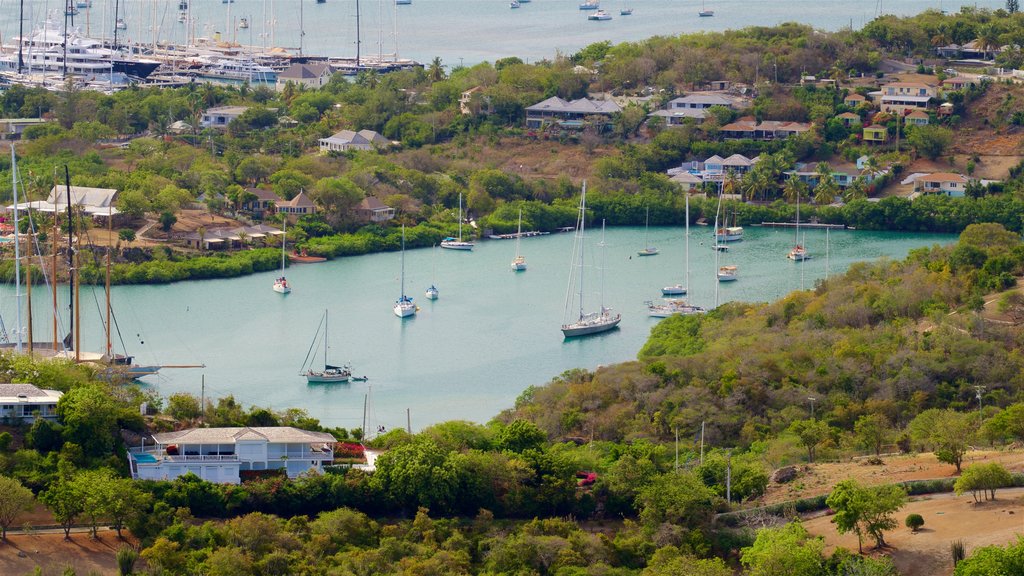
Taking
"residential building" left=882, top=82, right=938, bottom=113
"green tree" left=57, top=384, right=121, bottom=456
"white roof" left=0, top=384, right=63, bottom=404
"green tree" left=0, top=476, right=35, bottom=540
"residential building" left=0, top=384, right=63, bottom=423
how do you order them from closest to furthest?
"green tree" left=0, top=476, right=35, bottom=540 → "green tree" left=57, top=384, right=121, bottom=456 → "residential building" left=0, top=384, right=63, bottom=423 → "white roof" left=0, top=384, right=63, bottom=404 → "residential building" left=882, top=82, right=938, bottom=113

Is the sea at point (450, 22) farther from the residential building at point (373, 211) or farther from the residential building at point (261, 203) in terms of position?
the residential building at point (261, 203)

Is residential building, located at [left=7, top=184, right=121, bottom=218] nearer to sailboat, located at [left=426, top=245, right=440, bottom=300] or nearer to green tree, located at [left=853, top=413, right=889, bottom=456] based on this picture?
sailboat, located at [left=426, top=245, right=440, bottom=300]

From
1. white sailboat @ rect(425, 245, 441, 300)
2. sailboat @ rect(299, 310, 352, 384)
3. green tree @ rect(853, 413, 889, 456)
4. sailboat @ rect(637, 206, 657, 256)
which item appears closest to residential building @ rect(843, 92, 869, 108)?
sailboat @ rect(637, 206, 657, 256)

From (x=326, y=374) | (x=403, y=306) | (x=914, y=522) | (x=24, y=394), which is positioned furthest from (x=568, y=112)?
(x=914, y=522)

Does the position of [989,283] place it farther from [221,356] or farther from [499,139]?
[499,139]

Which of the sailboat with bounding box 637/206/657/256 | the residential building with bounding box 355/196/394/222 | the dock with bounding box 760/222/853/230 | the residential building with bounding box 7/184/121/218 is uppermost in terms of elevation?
the residential building with bounding box 7/184/121/218

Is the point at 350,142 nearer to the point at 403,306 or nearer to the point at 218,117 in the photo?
the point at 218,117
